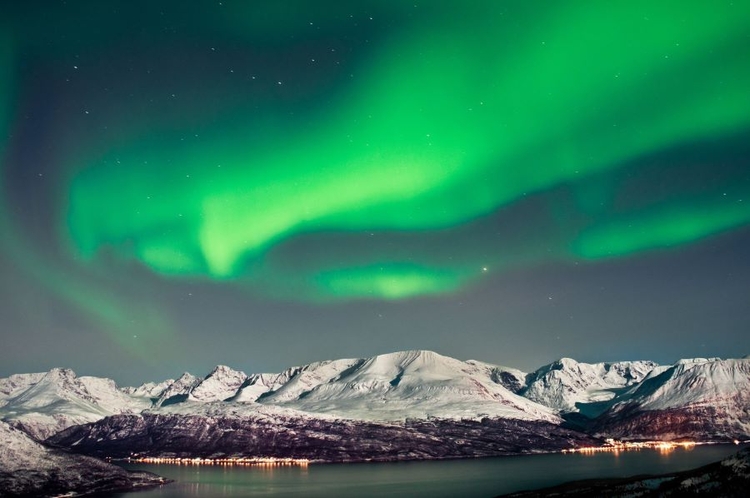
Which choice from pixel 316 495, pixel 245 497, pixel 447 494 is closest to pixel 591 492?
pixel 447 494

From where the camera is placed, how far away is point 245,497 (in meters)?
199

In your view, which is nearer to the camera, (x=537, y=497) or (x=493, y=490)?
(x=537, y=497)

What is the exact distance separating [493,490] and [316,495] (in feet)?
187

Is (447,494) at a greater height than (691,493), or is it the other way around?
(691,493)

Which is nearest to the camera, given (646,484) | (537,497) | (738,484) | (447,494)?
(738,484)

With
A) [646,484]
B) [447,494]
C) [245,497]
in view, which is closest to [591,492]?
[646,484]

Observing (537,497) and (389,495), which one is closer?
(537,497)

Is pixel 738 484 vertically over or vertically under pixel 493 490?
over

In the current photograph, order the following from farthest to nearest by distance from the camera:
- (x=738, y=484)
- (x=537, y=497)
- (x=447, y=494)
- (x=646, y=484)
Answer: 1. (x=447, y=494)
2. (x=537, y=497)
3. (x=646, y=484)
4. (x=738, y=484)

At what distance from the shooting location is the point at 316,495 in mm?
199500

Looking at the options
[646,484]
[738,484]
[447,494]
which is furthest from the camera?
[447,494]

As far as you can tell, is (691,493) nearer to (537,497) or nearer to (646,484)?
(646,484)

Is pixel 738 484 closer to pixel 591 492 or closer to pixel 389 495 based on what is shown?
pixel 591 492

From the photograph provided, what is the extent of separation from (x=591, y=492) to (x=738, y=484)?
4791 cm
